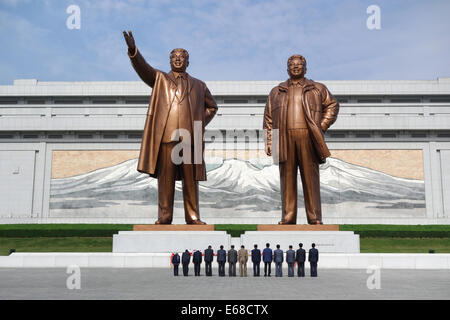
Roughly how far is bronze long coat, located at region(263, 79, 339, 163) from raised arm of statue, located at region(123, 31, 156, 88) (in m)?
2.91

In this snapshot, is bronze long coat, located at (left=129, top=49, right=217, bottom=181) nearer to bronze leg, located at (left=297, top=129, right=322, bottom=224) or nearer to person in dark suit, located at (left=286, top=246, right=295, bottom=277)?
bronze leg, located at (left=297, top=129, right=322, bottom=224)

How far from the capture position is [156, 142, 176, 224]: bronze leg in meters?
9.42

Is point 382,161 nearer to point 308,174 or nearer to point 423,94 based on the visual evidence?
point 423,94

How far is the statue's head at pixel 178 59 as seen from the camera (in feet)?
31.9

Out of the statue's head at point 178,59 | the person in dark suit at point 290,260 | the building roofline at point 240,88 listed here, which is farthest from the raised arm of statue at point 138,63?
the building roofline at point 240,88

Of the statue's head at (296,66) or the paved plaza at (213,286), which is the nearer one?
the paved plaza at (213,286)

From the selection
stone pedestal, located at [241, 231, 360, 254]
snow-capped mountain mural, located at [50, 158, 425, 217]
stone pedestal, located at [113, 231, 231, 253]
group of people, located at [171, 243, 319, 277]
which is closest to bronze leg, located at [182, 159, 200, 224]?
stone pedestal, located at [113, 231, 231, 253]

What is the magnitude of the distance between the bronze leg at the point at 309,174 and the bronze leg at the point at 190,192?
2507 millimetres

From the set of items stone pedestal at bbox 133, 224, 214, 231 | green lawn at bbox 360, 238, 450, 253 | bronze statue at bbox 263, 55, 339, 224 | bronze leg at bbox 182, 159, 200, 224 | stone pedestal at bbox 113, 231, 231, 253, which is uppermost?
bronze statue at bbox 263, 55, 339, 224

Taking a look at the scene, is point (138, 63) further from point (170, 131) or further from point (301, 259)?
point (301, 259)

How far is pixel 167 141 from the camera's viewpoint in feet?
30.8

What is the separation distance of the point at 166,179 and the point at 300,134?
126 inches

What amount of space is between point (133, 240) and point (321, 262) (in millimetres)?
4130

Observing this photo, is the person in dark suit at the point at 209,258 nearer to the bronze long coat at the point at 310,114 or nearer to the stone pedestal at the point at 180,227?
the stone pedestal at the point at 180,227
